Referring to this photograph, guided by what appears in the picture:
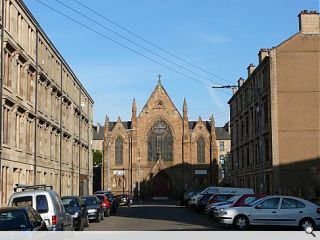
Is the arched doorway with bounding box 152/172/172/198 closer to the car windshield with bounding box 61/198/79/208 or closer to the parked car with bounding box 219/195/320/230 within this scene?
the car windshield with bounding box 61/198/79/208

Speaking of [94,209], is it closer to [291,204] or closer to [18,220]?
[291,204]

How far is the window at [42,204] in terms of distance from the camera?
15.4 m

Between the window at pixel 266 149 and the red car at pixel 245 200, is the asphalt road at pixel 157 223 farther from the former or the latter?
the window at pixel 266 149

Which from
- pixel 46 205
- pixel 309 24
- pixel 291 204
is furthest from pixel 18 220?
pixel 309 24

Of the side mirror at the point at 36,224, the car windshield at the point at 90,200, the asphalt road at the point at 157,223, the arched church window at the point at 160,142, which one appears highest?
the arched church window at the point at 160,142

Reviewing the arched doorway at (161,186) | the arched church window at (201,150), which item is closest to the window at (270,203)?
the arched doorway at (161,186)

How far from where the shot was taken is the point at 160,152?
9306cm

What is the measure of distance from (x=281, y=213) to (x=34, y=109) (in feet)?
72.4

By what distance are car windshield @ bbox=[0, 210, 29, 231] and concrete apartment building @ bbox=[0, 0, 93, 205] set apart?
Answer: 61.4 ft

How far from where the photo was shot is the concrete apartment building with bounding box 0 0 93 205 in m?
32.1


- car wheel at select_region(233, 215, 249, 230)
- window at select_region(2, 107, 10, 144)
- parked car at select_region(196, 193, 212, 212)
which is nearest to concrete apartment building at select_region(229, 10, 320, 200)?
parked car at select_region(196, 193, 212, 212)

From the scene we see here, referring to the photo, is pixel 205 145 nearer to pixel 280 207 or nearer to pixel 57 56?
pixel 57 56

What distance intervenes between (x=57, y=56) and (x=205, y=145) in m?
50.2

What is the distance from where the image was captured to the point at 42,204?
614 inches
